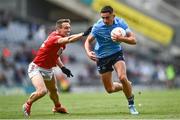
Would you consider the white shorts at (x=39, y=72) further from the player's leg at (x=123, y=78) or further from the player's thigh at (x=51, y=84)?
the player's leg at (x=123, y=78)

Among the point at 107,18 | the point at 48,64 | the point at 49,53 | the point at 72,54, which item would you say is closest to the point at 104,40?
the point at 107,18

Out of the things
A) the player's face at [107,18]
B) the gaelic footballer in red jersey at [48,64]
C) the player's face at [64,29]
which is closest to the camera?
the player's face at [107,18]

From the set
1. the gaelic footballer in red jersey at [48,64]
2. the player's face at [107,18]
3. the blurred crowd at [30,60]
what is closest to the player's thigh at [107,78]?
the gaelic footballer in red jersey at [48,64]

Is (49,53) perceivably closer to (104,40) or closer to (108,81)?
(104,40)

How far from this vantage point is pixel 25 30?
161 ft

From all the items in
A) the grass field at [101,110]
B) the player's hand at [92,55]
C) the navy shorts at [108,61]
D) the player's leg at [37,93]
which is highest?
the player's hand at [92,55]

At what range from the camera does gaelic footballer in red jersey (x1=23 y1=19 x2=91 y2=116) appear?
18.5 metres

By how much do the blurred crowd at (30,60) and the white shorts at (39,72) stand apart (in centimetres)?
2190

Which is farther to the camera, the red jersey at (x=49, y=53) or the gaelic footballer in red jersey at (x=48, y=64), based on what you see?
the red jersey at (x=49, y=53)

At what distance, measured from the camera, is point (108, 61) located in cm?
1861

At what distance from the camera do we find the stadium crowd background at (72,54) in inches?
1807

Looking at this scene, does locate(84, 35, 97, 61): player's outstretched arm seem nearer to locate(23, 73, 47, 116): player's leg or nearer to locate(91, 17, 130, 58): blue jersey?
locate(91, 17, 130, 58): blue jersey

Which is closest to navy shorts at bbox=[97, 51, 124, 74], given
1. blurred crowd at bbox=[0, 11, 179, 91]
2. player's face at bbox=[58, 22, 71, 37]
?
player's face at bbox=[58, 22, 71, 37]

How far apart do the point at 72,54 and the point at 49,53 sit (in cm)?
3388
